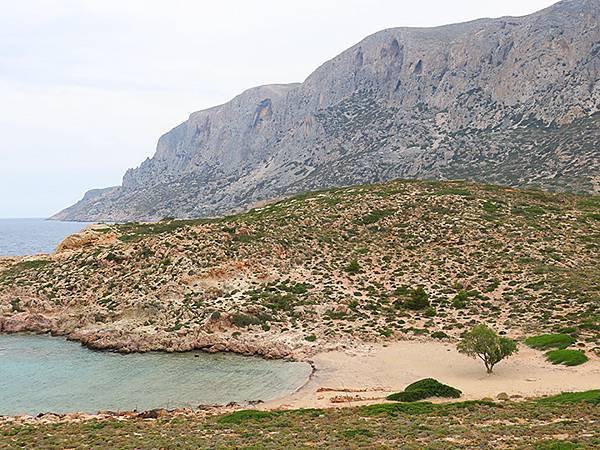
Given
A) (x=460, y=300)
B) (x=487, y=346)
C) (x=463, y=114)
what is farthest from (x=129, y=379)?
(x=463, y=114)

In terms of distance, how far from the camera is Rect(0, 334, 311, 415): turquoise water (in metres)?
25.9

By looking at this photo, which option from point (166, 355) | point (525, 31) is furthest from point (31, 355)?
→ point (525, 31)

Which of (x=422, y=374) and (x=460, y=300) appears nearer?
(x=422, y=374)

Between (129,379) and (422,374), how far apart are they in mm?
16381

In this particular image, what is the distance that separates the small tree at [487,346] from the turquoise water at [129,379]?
9101 mm

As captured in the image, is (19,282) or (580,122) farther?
(580,122)

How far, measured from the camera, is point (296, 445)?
52.9 ft

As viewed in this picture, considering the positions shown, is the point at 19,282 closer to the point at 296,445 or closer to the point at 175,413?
the point at 175,413

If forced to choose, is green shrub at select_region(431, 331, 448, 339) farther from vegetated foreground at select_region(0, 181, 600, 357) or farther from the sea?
the sea

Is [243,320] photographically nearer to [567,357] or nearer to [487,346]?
[487,346]

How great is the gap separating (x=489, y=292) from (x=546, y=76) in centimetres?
10879

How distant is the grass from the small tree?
7.84ft

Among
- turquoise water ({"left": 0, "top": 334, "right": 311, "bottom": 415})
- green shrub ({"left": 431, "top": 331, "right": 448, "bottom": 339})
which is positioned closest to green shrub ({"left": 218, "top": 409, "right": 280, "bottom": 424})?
turquoise water ({"left": 0, "top": 334, "right": 311, "bottom": 415})

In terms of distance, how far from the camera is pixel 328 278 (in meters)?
45.4
